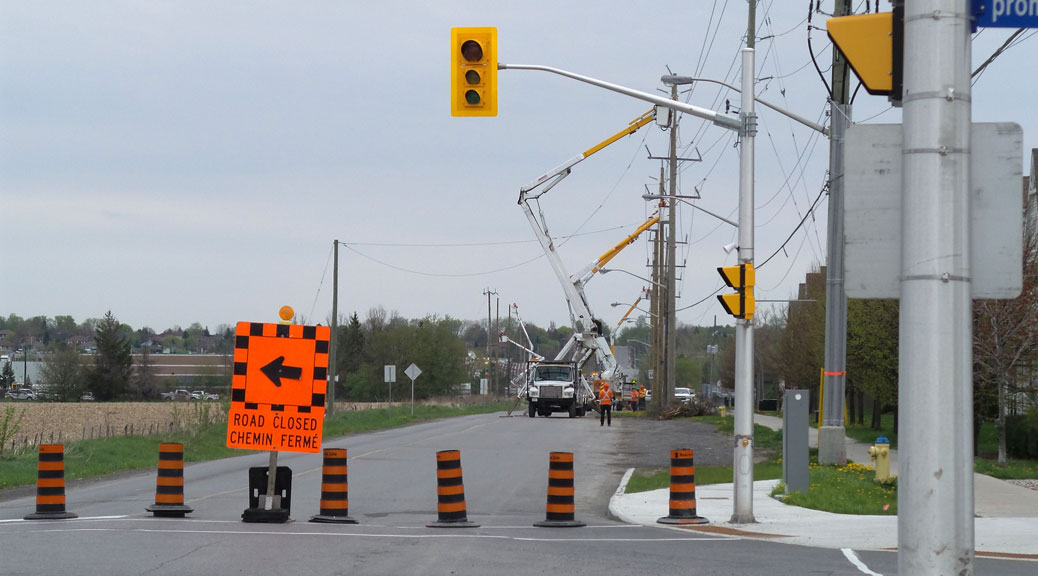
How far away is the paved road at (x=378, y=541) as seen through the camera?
34.3 ft

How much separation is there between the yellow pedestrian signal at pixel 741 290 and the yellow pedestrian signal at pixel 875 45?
9627mm

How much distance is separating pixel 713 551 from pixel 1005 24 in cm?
776

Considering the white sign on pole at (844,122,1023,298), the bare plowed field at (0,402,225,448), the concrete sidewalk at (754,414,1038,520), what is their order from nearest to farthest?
the white sign on pole at (844,122,1023,298), the concrete sidewalk at (754,414,1038,520), the bare plowed field at (0,402,225,448)

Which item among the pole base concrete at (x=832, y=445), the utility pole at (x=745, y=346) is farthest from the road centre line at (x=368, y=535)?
the pole base concrete at (x=832, y=445)

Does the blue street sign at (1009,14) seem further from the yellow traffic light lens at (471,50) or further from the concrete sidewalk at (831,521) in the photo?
the yellow traffic light lens at (471,50)

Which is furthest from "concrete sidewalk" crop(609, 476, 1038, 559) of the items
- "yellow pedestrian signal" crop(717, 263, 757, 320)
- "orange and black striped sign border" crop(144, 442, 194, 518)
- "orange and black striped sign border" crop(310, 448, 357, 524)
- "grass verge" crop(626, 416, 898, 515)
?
"orange and black striped sign border" crop(144, 442, 194, 518)

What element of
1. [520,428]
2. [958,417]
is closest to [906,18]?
[958,417]

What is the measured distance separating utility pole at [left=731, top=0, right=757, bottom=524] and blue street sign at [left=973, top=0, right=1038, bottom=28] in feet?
30.5

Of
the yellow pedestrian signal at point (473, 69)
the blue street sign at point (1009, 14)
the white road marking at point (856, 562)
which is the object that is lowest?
the white road marking at point (856, 562)

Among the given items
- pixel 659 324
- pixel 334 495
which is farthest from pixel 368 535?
pixel 659 324

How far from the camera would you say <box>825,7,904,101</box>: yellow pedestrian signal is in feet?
17.2

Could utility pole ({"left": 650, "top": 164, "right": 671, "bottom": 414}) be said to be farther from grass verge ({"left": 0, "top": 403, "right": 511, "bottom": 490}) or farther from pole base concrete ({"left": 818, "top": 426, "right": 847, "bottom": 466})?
pole base concrete ({"left": 818, "top": 426, "right": 847, "bottom": 466})

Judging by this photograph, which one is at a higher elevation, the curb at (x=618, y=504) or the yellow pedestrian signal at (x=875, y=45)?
the yellow pedestrian signal at (x=875, y=45)

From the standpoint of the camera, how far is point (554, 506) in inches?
560
